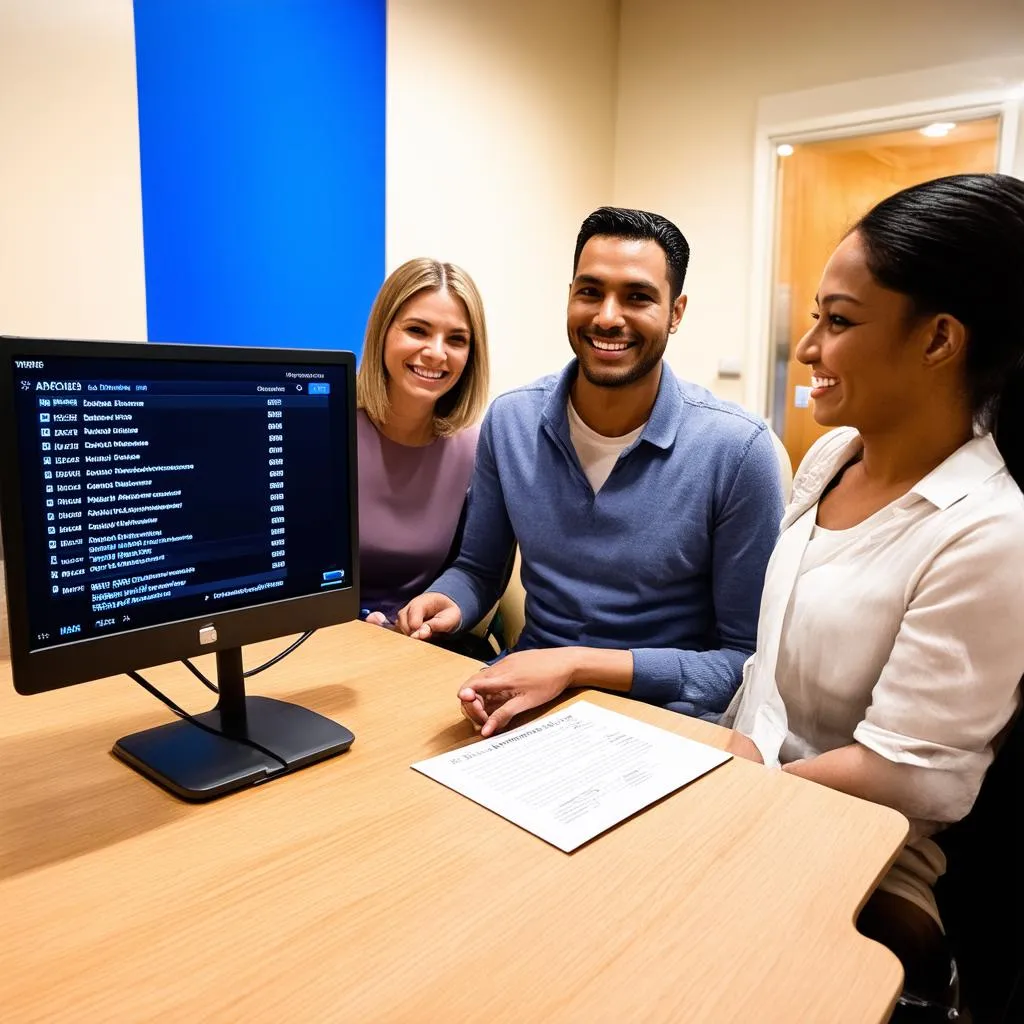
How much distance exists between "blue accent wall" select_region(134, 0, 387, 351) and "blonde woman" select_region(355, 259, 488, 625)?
0.58 m

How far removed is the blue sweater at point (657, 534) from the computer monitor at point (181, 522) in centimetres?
64

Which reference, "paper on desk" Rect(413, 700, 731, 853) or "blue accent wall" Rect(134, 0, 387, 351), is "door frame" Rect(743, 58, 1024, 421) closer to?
"blue accent wall" Rect(134, 0, 387, 351)

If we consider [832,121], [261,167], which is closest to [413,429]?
[261,167]

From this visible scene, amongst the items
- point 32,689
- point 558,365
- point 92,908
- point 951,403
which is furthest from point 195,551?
point 558,365

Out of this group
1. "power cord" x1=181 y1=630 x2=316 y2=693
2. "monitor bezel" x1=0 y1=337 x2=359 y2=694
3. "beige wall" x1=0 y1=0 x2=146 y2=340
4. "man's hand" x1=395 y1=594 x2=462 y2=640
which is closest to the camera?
"monitor bezel" x1=0 y1=337 x2=359 y2=694

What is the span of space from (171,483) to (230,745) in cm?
32

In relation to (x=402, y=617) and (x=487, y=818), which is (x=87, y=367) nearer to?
(x=487, y=818)

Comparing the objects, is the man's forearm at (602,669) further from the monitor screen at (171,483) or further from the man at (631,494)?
the monitor screen at (171,483)

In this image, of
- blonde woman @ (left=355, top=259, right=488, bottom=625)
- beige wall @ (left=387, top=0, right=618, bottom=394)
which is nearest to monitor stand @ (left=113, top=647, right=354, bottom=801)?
blonde woman @ (left=355, top=259, right=488, bottom=625)

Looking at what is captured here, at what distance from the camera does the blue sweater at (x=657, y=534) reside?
1.51 meters

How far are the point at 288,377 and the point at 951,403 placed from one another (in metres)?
0.85

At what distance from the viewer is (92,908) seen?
0.70 m

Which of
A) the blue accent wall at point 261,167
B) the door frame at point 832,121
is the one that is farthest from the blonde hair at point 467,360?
the door frame at point 832,121

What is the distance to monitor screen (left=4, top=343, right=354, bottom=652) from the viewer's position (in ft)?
2.54
